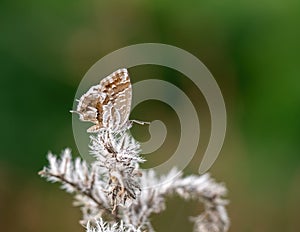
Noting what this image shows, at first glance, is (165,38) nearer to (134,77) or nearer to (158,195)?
(134,77)

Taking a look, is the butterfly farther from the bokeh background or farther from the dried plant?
the bokeh background

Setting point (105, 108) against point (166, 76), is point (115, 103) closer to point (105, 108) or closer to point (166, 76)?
point (105, 108)

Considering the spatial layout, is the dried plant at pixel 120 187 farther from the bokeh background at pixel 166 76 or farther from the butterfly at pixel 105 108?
the bokeh background at pixel 166 76

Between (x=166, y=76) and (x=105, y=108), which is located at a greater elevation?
(x=166, y=76)

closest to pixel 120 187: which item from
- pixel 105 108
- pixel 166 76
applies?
pixel 105 108

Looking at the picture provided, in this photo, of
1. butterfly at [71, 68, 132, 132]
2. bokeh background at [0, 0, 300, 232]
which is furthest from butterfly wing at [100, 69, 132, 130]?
bokeh background at [0, 0, 300, 232]

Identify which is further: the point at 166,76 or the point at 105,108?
the point at 166,76
